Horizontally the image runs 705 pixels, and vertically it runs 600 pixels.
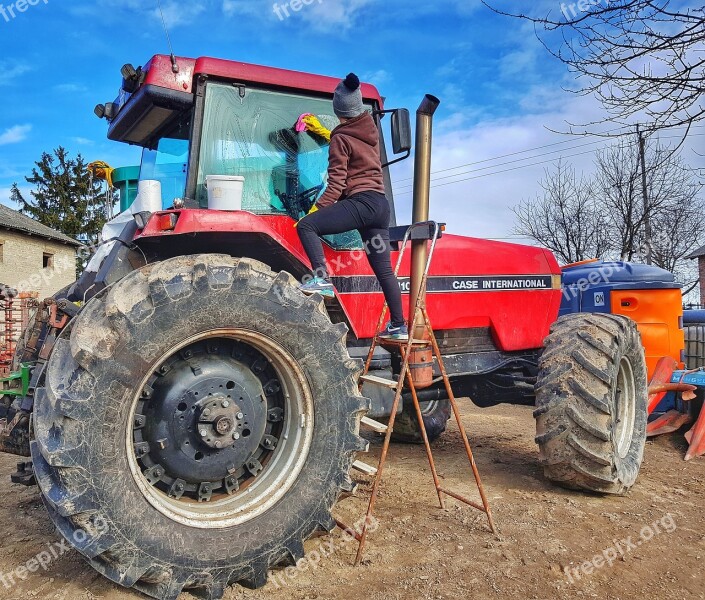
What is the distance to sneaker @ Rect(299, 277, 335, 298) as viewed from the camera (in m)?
3.35

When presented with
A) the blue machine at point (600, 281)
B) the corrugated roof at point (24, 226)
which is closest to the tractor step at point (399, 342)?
the blue machine at point (600, 281)

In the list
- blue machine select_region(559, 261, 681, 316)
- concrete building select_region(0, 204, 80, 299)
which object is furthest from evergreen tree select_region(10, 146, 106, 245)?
blue machine select_region(559, 261, 681, 316)

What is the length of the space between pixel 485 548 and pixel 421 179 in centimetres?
226

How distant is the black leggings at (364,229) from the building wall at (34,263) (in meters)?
23.1

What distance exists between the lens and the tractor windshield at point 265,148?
372cm

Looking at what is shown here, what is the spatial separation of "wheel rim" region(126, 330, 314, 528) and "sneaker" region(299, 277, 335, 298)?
449 mm

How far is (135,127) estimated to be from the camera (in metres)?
4.27

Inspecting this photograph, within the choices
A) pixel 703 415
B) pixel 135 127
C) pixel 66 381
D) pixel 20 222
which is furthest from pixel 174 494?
pixel 20 222

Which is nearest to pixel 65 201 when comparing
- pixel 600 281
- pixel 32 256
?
pixel 32 256

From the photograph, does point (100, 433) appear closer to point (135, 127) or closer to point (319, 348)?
point (319, 348)

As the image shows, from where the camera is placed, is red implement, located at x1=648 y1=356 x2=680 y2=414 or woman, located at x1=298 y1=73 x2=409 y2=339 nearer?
woman, located at x1=298 y1=73 x2=409 y2=339

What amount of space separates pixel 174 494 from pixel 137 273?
1102mm

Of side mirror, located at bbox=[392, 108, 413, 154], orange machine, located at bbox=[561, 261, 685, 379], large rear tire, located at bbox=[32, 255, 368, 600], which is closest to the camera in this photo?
large rear tire, located at bbox=[32, 255, 368, 600]

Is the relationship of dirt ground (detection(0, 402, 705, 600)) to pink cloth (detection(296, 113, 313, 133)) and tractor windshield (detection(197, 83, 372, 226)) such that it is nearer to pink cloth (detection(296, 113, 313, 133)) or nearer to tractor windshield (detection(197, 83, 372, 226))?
tractor windshield (detection(197, 83, 372, 226))
